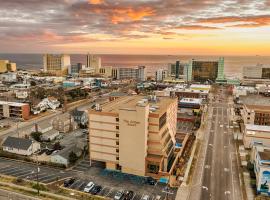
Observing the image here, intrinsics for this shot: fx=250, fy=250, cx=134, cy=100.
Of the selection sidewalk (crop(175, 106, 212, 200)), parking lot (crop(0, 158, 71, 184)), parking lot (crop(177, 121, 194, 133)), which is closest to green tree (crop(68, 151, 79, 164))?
parking lot (crop(0, 158, 71, 184))

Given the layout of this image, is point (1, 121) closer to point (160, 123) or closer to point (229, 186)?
point (160, 123)

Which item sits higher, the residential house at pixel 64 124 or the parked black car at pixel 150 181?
the residential house at pixel 64 124

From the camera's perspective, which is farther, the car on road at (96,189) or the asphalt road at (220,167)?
the asphalt road at (220,167)

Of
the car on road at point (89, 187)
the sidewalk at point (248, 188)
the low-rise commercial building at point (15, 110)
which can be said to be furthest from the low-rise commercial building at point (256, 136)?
the low-rise commercial building at point (15, 110)

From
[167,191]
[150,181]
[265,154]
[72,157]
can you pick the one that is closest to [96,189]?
[150,181]

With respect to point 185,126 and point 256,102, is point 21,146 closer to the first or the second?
point 185,126

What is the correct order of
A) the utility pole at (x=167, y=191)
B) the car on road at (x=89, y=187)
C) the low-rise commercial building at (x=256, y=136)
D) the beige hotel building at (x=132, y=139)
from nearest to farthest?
the utility pole at (x=167, y=191) < the car on road at (x=89, y=187) < the beige hotel building at (x=132, y=139) < the low-rise commercial building at (x=256, y=136)

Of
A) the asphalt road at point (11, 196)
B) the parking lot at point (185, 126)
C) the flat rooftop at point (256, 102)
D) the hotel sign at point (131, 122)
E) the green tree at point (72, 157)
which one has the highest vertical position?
the hotel sign at point (131, 122)

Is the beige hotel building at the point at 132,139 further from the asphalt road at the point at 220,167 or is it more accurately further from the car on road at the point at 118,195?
the asphalt road at the point at 220,167
